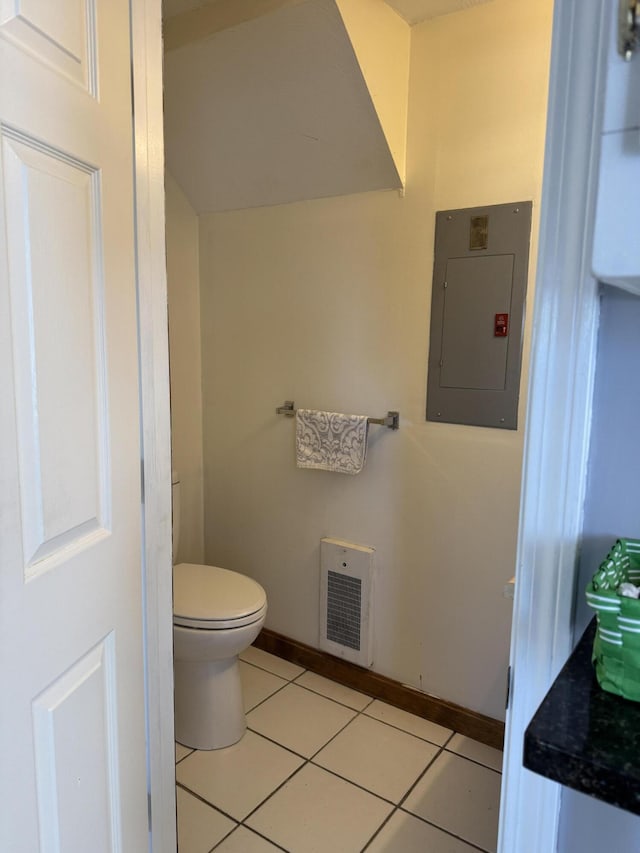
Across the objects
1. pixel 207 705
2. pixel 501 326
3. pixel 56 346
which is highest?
pixel 501 326

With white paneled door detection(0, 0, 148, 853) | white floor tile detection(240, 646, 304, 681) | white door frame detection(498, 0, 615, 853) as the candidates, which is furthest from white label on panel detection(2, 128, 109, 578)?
white floor tile detection(240, 646, 304, 681)

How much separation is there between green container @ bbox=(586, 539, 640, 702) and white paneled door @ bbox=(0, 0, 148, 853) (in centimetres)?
71

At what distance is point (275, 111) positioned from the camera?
191cm

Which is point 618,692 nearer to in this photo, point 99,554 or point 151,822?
point 99,554

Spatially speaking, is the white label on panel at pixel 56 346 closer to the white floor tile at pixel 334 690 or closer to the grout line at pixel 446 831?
the grout line at pixel 446 831

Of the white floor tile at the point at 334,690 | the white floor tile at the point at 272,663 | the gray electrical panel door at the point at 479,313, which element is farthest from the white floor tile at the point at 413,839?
the gray electrical panel door at the point at 479,313

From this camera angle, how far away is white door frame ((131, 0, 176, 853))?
104 centimetres

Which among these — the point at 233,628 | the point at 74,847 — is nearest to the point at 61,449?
the point at 74,847

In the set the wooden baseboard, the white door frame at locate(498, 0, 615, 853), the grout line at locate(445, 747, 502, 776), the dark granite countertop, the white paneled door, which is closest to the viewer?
the dark granite countertop

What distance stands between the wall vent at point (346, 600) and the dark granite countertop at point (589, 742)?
165 cm

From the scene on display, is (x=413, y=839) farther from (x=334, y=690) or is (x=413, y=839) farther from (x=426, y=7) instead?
(x=426, y=7)

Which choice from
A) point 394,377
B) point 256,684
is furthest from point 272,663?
point 394,377

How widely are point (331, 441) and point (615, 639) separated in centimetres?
164

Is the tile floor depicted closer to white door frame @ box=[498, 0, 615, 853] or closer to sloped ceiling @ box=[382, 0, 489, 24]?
white door frame @ box=[498, 0, 615, 853]
